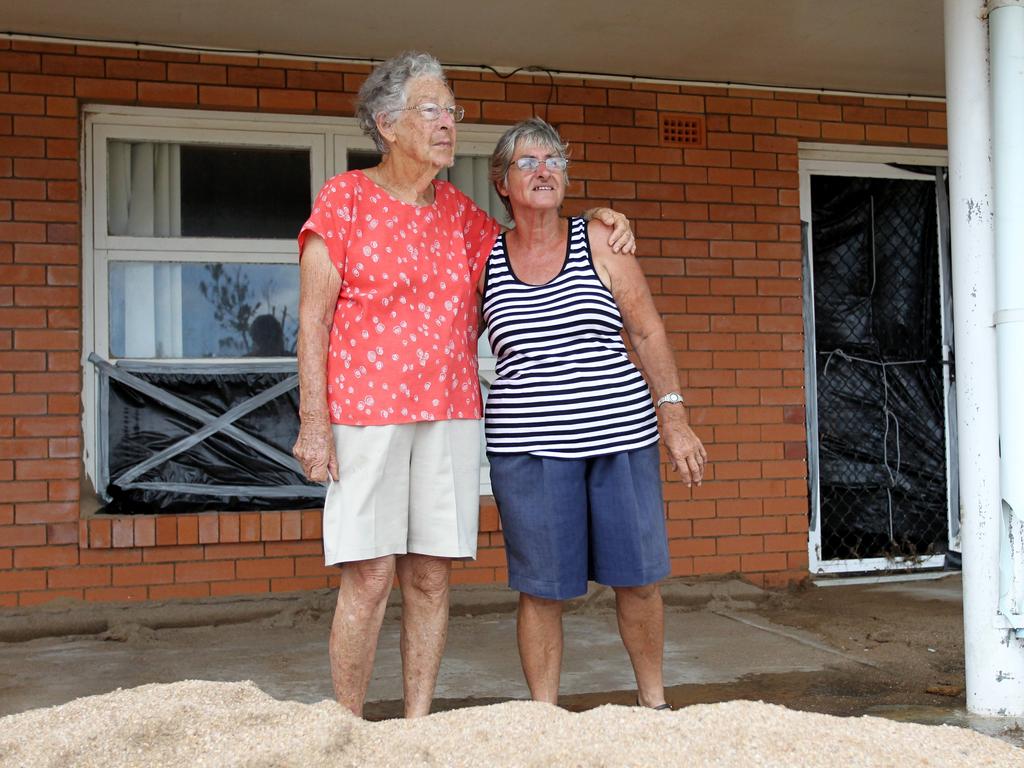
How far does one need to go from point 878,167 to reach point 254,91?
127 inches

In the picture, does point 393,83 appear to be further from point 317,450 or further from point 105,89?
point 105,89

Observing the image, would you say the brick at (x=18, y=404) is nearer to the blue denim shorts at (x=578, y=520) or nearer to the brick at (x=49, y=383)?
the brick at (x=49, y=383)

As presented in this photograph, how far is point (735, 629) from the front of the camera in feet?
15.1

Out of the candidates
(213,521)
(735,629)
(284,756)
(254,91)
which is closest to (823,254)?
(735,629)

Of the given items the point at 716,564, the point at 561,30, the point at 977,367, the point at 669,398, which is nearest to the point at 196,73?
the point at 561,30

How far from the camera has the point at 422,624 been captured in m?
2.89

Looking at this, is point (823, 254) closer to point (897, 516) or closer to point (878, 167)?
point (878, 167)

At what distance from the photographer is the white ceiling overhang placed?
4387mm

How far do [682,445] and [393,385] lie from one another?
79cm

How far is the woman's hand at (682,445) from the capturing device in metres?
2.93

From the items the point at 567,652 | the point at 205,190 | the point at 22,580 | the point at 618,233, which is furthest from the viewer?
the point at 205,190

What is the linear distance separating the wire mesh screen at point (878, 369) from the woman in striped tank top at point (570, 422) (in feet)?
9.87

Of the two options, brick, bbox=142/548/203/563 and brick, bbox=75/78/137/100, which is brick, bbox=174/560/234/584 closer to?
brick, bbox=142/548/203/563

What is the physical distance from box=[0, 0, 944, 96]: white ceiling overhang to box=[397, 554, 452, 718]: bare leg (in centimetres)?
245
